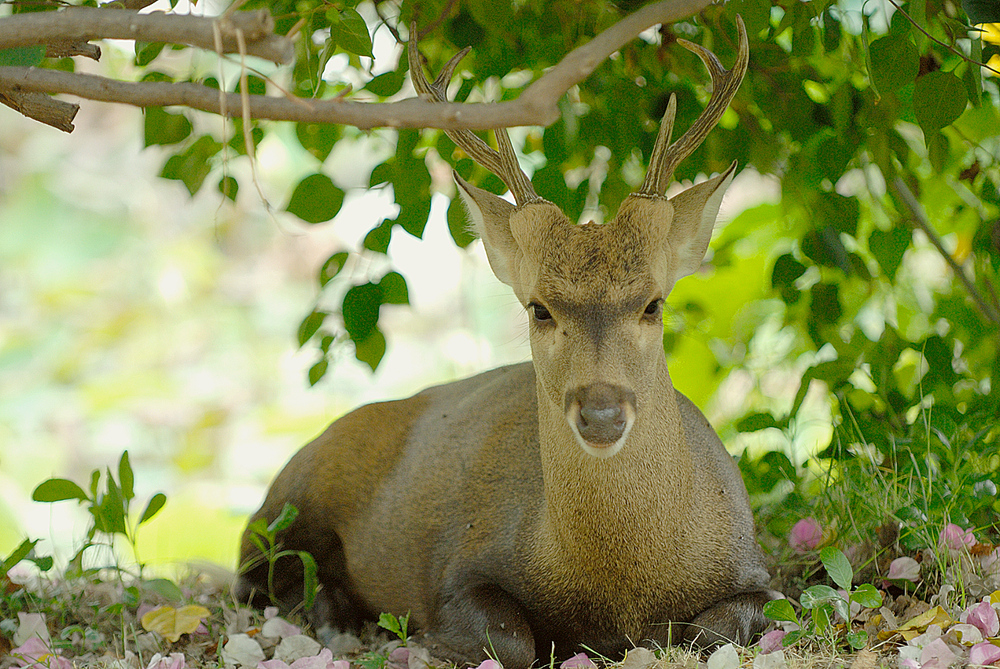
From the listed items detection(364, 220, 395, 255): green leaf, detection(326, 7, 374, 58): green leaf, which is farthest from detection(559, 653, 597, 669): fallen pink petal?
detection(326, 7, 374, 58): green leaf

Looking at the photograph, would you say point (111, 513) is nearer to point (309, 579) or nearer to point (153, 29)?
point (309, 579)

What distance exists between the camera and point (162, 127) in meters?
3.21

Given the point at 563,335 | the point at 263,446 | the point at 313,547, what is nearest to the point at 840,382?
the point at 563,335

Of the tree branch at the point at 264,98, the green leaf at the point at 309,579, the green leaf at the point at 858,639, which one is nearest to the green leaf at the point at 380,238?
the green leaf at the point at 309,579

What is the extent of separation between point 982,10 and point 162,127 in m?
2.35

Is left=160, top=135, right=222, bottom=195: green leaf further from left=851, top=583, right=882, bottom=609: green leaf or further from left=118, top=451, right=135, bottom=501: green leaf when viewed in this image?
left=851, top=583, right=882, bottom=609: green leaf

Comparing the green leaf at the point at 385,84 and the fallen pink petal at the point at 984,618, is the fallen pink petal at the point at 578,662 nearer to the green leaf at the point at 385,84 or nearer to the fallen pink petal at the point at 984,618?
the fallen pink petal at the point at 984,618

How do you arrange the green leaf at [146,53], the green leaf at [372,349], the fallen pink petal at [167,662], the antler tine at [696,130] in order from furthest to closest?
the green leaf at [372,349] → the green leaf at [146,53] → the antler tine at [696,130] → the fallen pink petal at [167,662]

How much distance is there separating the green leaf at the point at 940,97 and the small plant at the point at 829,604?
1.03m

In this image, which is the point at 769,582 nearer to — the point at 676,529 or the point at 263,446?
the point at 676,529

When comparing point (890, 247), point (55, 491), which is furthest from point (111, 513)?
point (890, 247)

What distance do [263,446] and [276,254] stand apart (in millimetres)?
2435

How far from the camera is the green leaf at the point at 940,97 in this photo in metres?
2.29

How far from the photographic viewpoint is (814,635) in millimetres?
2326
